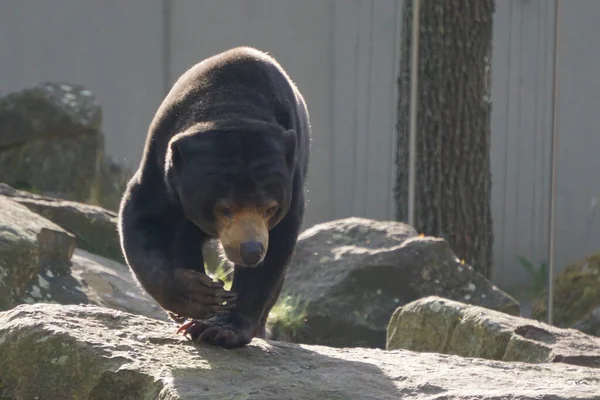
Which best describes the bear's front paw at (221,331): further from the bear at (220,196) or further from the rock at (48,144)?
the rock at (48,144)

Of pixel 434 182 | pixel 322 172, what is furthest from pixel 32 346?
pixel 322 172

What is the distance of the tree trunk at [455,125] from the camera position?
823 centimetres

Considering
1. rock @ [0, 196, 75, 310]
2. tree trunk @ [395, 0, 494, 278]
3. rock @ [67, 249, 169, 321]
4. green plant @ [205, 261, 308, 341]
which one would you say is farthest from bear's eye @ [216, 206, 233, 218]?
tree trunk @ [395, 0, 494, 278]

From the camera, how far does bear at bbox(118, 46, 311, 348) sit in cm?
395

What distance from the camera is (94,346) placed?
3.54 m

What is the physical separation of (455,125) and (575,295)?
65.6 inches

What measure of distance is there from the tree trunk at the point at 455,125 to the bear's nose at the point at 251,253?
15.2ft

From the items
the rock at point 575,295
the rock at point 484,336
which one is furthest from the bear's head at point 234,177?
the rock at point 575,295

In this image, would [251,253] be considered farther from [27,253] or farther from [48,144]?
[48,144]

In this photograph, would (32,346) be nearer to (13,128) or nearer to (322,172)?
(13,128)

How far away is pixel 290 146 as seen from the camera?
13.5ft

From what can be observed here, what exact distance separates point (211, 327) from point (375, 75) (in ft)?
26.5

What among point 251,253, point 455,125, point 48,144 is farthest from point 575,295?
point 251,253

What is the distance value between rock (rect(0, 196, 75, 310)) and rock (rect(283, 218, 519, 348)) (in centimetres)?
142
